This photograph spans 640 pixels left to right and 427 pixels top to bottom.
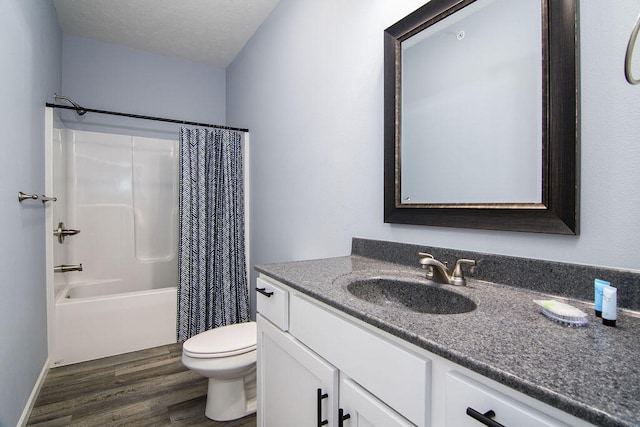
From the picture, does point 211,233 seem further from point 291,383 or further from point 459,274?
point 459,274

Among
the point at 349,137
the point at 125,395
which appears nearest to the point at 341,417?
the point at 349,137

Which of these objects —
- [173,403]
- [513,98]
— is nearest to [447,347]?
[513,98]

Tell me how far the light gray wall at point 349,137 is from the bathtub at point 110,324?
866 millimetres

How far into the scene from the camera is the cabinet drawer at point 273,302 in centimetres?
114

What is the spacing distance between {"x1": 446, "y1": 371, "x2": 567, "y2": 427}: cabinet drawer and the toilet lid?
127cm

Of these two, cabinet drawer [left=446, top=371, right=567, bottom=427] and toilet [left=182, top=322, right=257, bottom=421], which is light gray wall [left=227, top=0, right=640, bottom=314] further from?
toilet [left=182, top=322, right=257, bottom=421]

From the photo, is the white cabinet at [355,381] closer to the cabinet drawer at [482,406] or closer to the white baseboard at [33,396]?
the cabinet drawer at [482,406]

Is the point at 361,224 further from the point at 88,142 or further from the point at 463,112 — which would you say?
the point at 88,142

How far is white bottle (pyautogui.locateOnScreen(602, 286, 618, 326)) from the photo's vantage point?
64 centimetres

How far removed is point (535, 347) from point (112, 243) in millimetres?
3407

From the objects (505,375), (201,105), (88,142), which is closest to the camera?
(505,375)

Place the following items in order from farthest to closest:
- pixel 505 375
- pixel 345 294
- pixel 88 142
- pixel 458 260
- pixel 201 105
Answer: pixel 201 105, pixel 88 142, pixel 458 260, pixel 345 294, pixel 505 375

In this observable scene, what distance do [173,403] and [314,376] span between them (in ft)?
4.26

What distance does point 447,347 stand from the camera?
0.56 metres
